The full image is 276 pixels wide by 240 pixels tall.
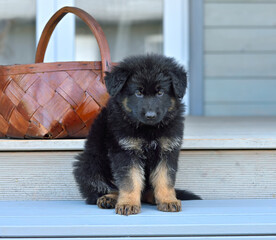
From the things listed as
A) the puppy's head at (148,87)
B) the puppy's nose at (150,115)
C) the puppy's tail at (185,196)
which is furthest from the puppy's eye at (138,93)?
the puppy's tail at (185,196)

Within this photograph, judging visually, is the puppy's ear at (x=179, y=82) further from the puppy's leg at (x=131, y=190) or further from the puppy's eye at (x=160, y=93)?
the puppy's leg at (x=131, y=190)

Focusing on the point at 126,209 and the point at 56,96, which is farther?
the point at 56,96

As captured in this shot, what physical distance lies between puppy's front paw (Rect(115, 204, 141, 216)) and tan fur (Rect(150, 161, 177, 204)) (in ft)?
0.56

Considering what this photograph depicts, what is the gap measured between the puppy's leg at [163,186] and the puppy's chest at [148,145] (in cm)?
8

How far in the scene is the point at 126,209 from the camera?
2.11 m

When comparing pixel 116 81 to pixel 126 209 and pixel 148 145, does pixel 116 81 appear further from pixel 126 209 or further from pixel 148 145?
pixel 126 209

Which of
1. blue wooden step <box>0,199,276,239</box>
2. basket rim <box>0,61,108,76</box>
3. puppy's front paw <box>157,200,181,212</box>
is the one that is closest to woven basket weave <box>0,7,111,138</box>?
basket rim <box>0,61,108,76</box>

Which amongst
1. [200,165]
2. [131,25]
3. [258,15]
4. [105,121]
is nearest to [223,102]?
[258,15]

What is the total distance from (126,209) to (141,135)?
415mm

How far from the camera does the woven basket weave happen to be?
274cm

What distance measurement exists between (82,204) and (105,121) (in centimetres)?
51

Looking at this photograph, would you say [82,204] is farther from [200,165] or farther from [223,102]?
[223,102]

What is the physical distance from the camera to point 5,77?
2875 mm

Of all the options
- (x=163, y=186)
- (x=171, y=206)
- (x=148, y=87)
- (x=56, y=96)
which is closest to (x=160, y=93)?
(x=148, y=87)
